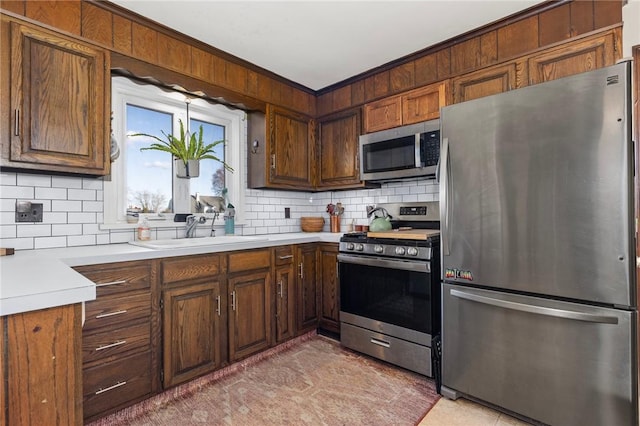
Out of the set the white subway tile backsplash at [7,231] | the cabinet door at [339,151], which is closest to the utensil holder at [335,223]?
the cabinet door at [339,151]

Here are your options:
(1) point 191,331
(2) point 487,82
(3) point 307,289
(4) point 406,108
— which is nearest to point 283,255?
(3) point 307,289

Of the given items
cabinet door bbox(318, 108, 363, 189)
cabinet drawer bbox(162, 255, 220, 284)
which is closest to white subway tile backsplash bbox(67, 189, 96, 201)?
cabinet drawer bbox(162, 255, 220, 284)

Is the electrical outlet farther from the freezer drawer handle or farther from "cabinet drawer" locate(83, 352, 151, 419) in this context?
the freezer drawer handle

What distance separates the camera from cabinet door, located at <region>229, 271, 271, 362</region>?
2309 millimetres

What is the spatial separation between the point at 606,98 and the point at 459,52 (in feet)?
3.93

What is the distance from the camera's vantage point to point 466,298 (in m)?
1.87

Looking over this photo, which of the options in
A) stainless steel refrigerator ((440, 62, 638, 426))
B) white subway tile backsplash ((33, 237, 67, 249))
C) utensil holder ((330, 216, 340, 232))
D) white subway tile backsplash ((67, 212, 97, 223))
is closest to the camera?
stainless steel refrigerator ((440, 62, 638, 426))

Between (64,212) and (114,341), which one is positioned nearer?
(114,341)

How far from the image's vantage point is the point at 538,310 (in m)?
1.61

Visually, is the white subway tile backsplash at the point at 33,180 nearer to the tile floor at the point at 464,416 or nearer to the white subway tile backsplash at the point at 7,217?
the white subway tile backsplash at the point at 7,217

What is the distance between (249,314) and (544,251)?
1942mm

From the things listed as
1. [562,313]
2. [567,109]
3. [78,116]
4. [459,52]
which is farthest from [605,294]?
[78,116]

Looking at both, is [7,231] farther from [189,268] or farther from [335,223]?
[335,223]

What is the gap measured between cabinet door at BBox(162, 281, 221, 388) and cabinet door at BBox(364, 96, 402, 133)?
6.28ft
